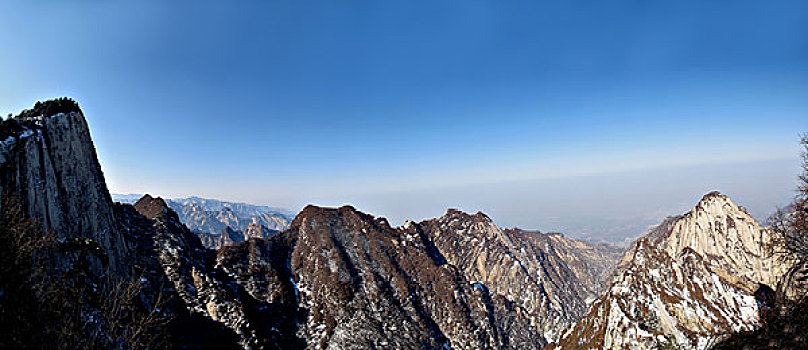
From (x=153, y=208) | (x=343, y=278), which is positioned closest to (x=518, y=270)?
(x=343, y=278)

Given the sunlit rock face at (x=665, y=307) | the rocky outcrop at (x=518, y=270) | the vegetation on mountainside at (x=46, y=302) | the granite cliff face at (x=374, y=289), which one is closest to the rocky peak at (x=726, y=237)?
the sunlit rock face at (x=665, y=307)

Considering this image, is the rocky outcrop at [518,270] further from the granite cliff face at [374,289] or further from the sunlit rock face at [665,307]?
the sunlit rock face at [665,307]

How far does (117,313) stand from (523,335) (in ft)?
302

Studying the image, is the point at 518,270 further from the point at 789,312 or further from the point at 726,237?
the point at 789,312

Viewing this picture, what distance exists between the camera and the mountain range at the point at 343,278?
22.9 meters

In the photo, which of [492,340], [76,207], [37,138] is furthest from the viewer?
[492,340]

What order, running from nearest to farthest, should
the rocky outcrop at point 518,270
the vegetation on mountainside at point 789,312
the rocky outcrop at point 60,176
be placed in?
the vegetation on mountainside at point 789,312 → the rocky outcrop at point 60,176 → the rocky outcrop at point 518,270

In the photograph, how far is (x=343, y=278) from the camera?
70250 mm

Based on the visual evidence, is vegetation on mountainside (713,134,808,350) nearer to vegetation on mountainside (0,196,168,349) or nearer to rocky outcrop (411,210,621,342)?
vegetation on mountainside (0,196,168,349)

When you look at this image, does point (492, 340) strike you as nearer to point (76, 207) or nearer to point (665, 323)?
point (665, 323)

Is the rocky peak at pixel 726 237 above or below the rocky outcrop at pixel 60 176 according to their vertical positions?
below

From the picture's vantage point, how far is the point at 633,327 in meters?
38.9

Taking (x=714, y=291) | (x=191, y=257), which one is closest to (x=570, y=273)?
(x=714, y=291)

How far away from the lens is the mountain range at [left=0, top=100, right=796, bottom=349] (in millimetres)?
22906
